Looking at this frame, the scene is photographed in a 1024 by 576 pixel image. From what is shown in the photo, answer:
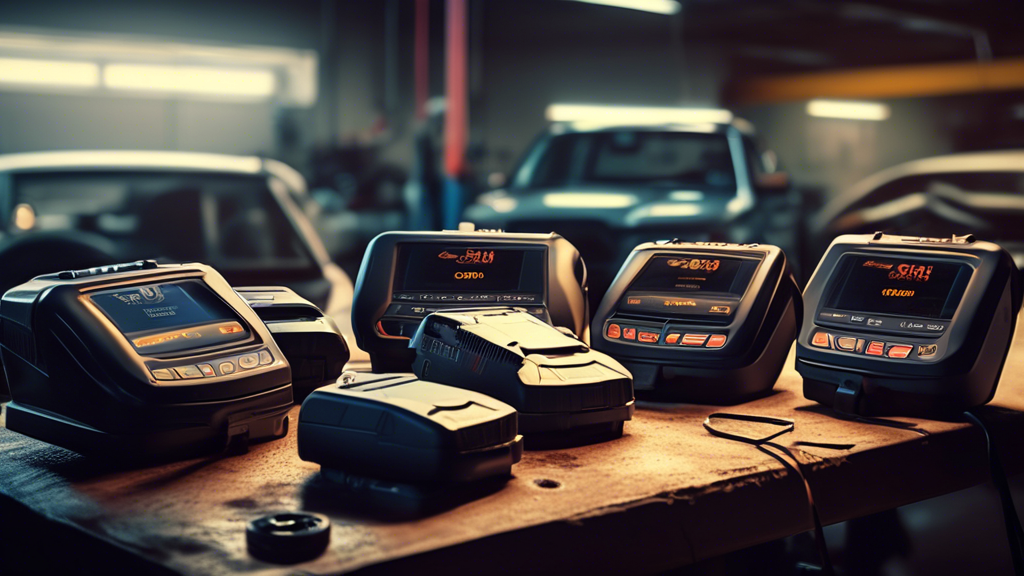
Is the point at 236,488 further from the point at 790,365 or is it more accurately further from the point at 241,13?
the point at 241,13

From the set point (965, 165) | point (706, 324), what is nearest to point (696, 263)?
point (706, 324)

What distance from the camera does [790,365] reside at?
2211 millimetres

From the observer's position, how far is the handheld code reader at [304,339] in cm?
164

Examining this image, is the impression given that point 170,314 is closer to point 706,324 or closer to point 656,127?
point 706,324

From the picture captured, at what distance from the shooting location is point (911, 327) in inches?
64.9

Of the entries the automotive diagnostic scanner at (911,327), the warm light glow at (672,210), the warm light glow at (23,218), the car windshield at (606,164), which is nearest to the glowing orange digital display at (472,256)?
the automotive diagnostic scanner at (911,327)

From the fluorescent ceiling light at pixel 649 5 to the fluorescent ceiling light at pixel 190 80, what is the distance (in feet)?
10.8

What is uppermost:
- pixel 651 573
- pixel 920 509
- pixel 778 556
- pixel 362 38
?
pixel 362 38

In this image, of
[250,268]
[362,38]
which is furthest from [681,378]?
[362,38]

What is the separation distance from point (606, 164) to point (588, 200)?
1270mm

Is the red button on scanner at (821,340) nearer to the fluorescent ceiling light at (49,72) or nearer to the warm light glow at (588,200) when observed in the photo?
the warm light glow at (588,200)

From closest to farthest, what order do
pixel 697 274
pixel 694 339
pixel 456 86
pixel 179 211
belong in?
pixel 694 339 → pixel 697 274 → pixel 179 211 → pixel 456 86

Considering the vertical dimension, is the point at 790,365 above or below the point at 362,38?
below

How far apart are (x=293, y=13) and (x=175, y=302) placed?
7.57m
